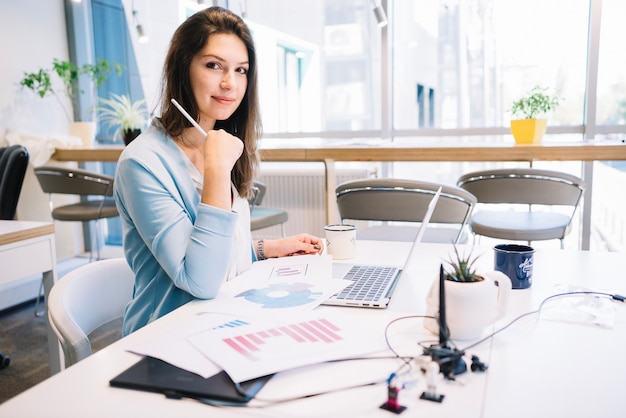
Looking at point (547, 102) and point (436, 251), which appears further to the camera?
point (547, 102)

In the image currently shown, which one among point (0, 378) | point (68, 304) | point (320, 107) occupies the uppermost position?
point (320, 107)

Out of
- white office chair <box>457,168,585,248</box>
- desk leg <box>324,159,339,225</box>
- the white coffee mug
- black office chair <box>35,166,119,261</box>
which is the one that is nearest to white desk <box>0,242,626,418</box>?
the white coffee mug

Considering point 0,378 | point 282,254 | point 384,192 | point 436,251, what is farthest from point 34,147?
point 436,251

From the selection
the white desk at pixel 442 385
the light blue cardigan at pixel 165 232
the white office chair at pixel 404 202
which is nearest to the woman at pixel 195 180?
the light blue cardigan at pixel 165 232

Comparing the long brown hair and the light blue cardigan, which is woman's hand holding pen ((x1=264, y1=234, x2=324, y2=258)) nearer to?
the light blue cardigan

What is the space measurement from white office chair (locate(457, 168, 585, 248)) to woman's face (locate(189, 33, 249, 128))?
1491mm

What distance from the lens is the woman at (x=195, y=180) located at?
3.71 feet

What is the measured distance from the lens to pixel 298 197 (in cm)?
429

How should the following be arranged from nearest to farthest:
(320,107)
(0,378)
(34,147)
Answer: (0,378) → (34,147) → (320,107)

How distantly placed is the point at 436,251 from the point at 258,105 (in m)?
0.67

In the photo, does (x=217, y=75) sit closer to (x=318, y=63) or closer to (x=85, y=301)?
(x=85, y=301)

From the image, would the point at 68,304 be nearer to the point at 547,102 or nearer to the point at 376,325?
the point at 376,325

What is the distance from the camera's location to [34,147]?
3744 mm

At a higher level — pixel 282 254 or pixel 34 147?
pixel 34 147
